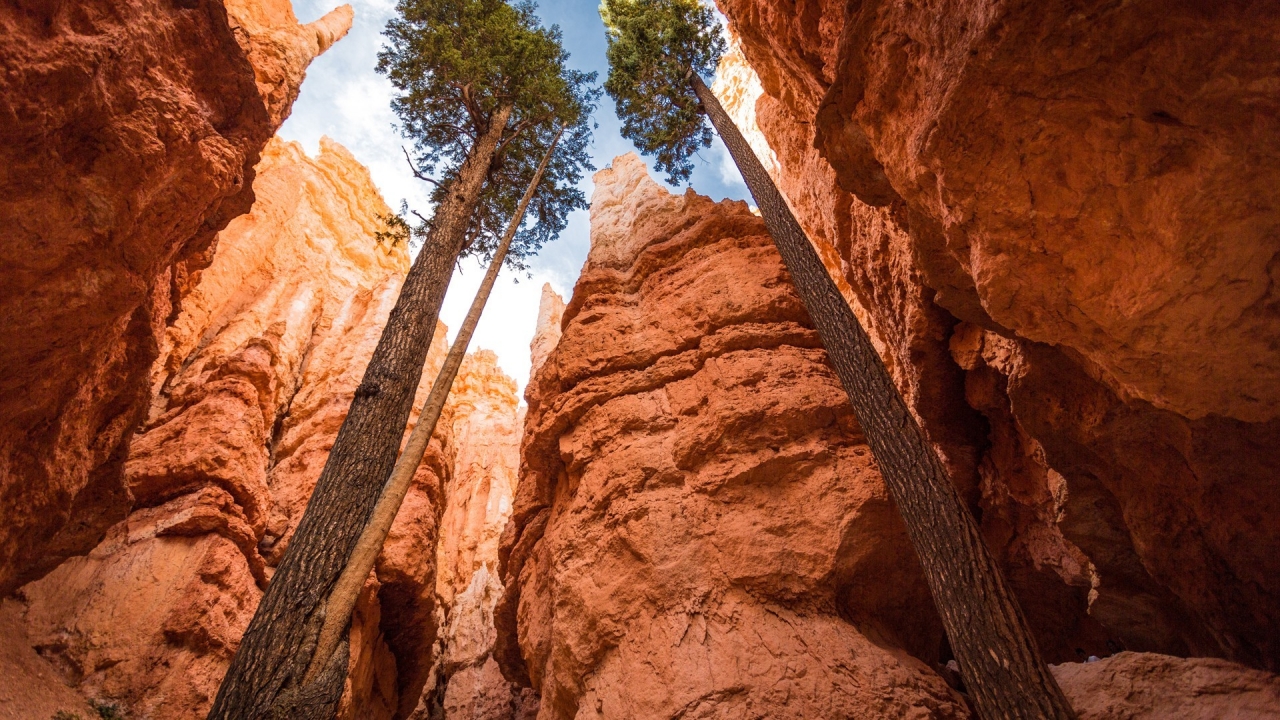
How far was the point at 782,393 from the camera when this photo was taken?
Answer: 673 centimetres

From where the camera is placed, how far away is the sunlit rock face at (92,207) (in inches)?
150

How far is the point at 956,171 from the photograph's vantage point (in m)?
3.99

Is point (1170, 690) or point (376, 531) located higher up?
point (376, 531)

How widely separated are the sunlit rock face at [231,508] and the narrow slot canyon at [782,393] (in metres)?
0.07

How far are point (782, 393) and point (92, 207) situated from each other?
6266mm

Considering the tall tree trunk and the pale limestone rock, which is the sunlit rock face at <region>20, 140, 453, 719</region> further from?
the pale limestone rock

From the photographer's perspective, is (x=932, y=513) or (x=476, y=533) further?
(x=476, y=533)

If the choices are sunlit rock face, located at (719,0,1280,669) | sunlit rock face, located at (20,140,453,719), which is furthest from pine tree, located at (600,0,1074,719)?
sunlit rock face, located at (20,140,453,719)

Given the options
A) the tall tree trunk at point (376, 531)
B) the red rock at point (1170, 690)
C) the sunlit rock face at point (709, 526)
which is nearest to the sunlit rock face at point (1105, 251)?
the red rock at point (1170, 690)

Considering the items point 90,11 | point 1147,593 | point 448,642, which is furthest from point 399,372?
point 448,642

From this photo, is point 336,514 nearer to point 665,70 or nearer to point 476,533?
point 665,70

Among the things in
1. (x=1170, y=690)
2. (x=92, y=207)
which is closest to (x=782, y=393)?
(x=1170, y=690)

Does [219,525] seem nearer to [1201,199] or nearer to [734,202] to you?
[734,202]

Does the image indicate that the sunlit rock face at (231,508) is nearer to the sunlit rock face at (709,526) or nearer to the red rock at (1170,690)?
the sunlit rock face at (709,526)
